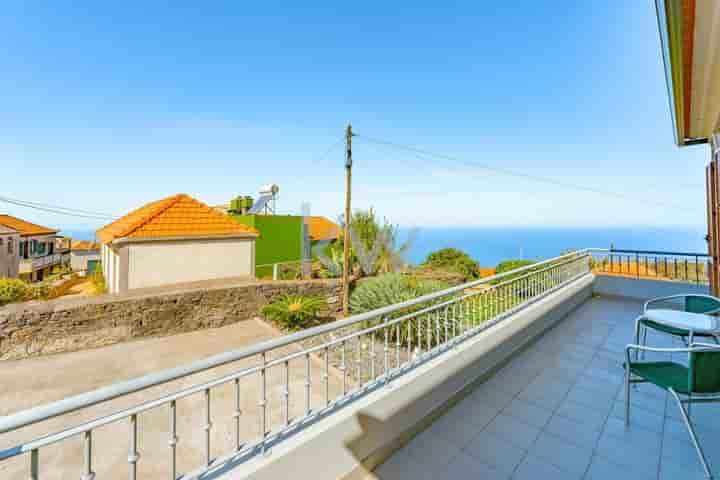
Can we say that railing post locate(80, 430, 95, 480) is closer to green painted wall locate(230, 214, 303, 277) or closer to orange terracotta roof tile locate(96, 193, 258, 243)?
orange terracotta roof tile locate(96, 193, 258, 243)

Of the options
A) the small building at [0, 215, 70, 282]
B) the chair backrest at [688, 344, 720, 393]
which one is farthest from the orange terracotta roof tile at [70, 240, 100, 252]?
the chair backrest at [688, 344, 720, 393]

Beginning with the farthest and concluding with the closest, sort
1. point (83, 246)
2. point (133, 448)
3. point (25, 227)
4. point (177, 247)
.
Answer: point (83, 246)
point (25, 227)
point (177, 247)
point (133, 448)

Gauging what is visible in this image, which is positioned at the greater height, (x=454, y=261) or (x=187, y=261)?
(x=187, y=261)

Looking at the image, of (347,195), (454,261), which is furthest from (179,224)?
(454,261)

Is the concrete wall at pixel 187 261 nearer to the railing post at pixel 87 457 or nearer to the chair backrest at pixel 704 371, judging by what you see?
the railing post at pixel 87 457

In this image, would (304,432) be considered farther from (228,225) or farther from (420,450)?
(228,225)

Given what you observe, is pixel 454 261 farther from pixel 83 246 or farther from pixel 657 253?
pixel 83 246

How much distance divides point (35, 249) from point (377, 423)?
85.0 feet

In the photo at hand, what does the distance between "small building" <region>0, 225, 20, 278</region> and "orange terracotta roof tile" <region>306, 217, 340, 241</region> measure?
1423 centimetres

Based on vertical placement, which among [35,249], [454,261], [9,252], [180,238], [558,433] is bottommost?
[558,433]

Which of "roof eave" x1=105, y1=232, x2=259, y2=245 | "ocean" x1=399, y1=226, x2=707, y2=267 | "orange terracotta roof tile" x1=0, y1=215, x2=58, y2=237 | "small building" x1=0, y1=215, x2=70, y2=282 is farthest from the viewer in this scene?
"orange terracotta roof tile" x1=0, y1=215, x2=58, y2=237

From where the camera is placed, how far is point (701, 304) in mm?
3129

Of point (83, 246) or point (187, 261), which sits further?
point (83, 246)

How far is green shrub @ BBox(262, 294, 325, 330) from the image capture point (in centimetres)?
614
